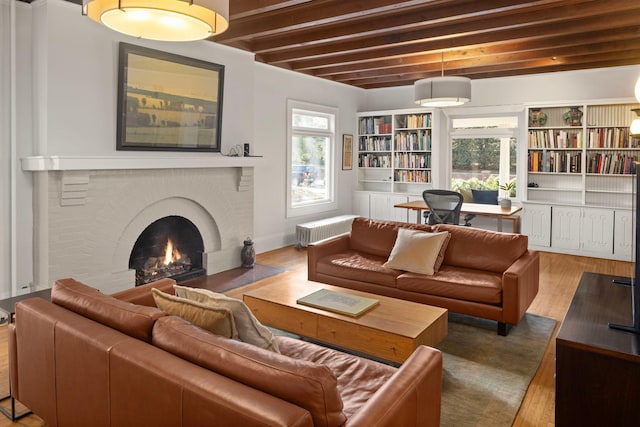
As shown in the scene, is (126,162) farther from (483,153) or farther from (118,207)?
(483,153)

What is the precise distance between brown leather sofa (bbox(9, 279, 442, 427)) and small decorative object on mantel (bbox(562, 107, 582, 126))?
233 inches

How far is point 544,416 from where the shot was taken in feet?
8.18

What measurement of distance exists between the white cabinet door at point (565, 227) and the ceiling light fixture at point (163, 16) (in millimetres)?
5983

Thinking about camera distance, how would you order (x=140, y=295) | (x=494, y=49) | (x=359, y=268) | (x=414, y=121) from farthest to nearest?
(x=414, y=121) < (x=494, y=49) < (x=359, y=268) < (x=140, y=295)

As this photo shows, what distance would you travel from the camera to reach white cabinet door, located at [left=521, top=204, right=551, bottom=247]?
6.76 m

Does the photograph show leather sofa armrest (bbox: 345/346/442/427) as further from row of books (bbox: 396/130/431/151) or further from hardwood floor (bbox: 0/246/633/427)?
row of books (bbox: 396/130/431/151)

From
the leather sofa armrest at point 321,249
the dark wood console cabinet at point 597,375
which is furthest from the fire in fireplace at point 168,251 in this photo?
the dark wood console cabinet at point 597,375

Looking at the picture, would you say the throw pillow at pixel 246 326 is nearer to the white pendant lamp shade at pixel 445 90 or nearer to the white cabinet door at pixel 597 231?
the white pendant lamp shade at pixel 445 90

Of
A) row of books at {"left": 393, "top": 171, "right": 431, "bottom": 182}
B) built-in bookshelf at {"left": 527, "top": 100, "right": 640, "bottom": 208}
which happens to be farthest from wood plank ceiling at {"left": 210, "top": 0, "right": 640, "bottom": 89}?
row of books at {"left": 393, "top": 171, "right": 431, "bottom": 182}

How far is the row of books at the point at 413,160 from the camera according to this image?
7926mm

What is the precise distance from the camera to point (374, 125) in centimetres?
843

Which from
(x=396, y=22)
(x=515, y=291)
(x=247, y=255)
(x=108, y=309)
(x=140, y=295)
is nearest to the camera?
(x=108, y=309)

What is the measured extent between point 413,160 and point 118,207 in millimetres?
5156

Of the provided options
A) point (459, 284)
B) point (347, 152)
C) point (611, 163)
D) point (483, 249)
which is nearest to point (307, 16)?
point (483, 249)
